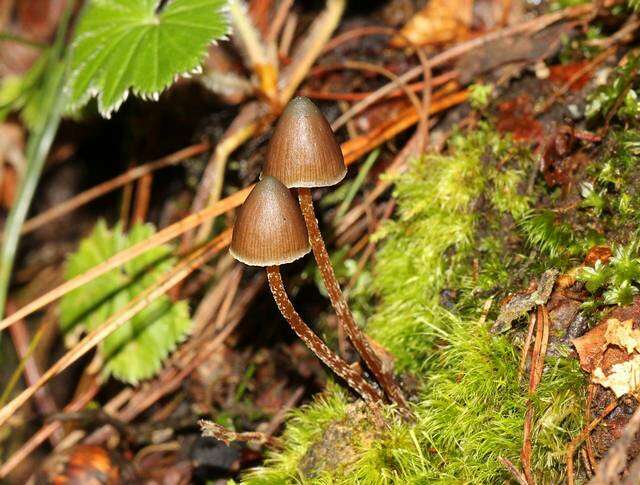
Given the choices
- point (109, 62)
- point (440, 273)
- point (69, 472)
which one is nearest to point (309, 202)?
point (440, 273)

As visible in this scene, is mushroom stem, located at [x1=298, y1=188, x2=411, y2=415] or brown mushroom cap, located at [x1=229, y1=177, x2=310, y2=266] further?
mushroom stem, located at [x1=298, y1=188, x2=411, y2=415]

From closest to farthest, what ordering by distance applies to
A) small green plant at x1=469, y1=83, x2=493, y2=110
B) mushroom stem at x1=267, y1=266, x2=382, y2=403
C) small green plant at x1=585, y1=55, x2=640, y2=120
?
mushroom stem at x1=267, y1=266, x2=382, y2=403 < small green plant at x1=585, y1=55, x2=640, y2=120 < small green plant at x1=469, y1=83, x2=493, y2=110

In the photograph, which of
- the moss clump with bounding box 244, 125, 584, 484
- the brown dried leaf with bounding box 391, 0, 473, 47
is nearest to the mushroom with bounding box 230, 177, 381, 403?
the moss clump with bounding box 244, 125, 584, 484

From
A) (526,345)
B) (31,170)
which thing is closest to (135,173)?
(31,170)

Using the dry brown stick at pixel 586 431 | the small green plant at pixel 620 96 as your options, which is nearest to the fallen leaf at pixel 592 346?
the dry brown stick at pixel 586 431

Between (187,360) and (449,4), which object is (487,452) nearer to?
(187,360)

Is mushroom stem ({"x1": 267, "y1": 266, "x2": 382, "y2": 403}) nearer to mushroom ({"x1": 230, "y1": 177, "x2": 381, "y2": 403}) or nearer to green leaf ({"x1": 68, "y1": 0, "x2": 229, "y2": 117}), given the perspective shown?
mushroom ({"x1": 230, "y1": 177, "x2": 381, "y2": 403})
